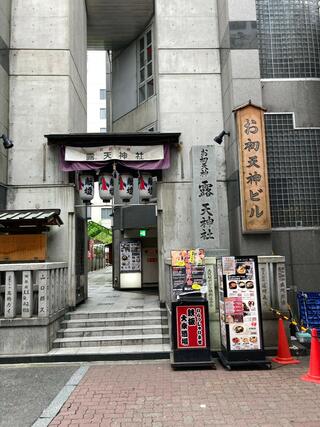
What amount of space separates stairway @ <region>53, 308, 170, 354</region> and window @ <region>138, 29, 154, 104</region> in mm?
9262

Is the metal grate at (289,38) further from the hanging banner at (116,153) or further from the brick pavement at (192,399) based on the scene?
the brick pavement at (192,399)

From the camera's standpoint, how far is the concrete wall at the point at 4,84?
11.2 meters

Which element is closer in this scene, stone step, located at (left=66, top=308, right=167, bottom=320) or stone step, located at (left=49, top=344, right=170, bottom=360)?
stone step, located at (left=49, top=344, right=170, bottom=360)

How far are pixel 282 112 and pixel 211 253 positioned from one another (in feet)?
16.4

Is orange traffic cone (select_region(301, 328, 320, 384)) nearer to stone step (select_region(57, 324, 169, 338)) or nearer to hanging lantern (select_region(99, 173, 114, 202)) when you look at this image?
stone step (select_region(57, 324, 169, 338))

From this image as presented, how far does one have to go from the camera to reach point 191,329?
776 centimetres

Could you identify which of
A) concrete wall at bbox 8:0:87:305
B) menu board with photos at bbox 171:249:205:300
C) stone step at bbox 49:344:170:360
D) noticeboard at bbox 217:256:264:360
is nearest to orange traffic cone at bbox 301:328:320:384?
noticeboard at bbox 217:256:264:360

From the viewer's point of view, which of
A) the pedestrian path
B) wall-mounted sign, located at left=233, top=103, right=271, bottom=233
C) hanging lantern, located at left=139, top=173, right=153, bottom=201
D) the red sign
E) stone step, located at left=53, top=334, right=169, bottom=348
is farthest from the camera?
hanging lantern, located at left=139, top=173, right=153, bottom=201

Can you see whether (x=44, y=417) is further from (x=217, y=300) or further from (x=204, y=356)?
(x=217, y=300)

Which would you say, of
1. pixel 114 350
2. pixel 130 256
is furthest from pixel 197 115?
pixel 130 256

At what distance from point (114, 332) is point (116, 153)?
5.19 m

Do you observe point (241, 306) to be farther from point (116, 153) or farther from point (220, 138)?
point (116, 153)

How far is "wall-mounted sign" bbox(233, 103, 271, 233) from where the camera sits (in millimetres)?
10141

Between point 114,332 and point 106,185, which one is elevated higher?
point 106,185
